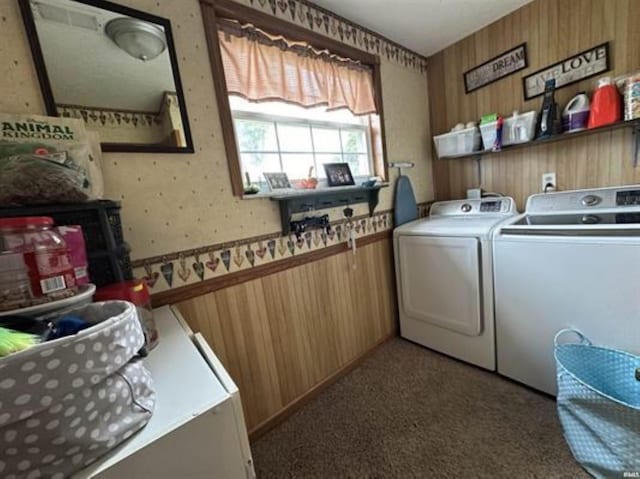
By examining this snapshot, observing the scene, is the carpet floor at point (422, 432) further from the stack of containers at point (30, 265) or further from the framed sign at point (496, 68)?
the framed sign at point (496, 68)

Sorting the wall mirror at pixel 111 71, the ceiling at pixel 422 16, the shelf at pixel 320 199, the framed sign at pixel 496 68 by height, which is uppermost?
the ceiling at pixel 422 16

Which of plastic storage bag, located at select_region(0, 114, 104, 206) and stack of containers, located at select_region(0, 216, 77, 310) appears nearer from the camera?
stack of containers, located at select_region(0, 216, 77, 310)

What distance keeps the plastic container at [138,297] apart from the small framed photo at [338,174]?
1.26 metres

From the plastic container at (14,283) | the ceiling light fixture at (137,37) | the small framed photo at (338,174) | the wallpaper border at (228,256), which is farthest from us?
the small framed photo at (338,174)

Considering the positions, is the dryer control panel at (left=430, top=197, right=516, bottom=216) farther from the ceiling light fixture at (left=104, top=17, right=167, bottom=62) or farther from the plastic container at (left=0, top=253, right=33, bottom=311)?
the plastic container at (left=0, top=253, right=33, bottom=311)

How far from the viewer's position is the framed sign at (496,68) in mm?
1944

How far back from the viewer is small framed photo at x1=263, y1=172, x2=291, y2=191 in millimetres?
1557

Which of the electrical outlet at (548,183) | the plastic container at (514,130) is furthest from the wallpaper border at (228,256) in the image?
the electrical outlet at (548,183)

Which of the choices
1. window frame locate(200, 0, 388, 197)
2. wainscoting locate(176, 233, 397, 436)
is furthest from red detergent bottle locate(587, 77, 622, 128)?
window frame locate(200, 0, 388, 197)

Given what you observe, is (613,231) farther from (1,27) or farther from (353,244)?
(1,27)

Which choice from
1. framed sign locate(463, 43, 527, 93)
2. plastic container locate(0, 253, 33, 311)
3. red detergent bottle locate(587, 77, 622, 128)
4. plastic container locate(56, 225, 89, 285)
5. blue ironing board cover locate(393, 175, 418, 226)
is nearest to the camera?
plastic container locate(0, 253, 33, 311)

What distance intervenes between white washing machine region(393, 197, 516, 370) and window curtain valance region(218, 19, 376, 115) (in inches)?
40.6

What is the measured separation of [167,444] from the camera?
0.53 m

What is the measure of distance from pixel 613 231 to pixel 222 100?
1917 millimetres
